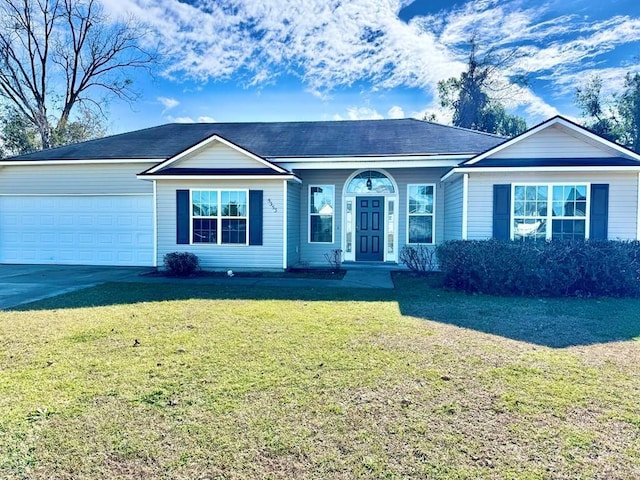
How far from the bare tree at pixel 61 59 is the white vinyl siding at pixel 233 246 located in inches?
714

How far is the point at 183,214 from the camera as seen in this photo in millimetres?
12156

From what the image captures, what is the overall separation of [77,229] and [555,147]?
48.8ft

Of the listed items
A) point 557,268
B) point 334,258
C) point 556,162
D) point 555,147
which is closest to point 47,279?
point 334,258

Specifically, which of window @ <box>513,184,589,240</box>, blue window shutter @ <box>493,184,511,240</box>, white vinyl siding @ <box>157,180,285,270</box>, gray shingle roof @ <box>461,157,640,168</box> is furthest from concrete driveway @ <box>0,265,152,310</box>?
window @ <box>513,184,589,240</box>

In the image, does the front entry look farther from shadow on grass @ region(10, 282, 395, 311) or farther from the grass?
the grass

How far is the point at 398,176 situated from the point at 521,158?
12.2 ft

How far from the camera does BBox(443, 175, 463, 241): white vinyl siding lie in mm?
11180

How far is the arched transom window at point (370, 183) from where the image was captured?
1325 cm

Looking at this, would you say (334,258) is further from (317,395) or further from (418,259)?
(317,395)

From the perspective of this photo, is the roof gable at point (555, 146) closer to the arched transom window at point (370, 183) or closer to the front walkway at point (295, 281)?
the arched transom window at point (370, 183)

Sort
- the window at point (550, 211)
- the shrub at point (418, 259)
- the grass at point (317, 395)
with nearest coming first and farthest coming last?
the grass at point (317, 395) < the window at point (550, 211) < the shrub at point (418, 259)

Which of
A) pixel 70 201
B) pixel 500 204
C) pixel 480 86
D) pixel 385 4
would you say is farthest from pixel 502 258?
pixel 480 86

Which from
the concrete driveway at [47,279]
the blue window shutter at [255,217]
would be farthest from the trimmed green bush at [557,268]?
the concrete driveway at [47,279]

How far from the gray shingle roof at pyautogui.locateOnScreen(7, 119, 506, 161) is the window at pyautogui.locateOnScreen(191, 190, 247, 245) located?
1.90m
